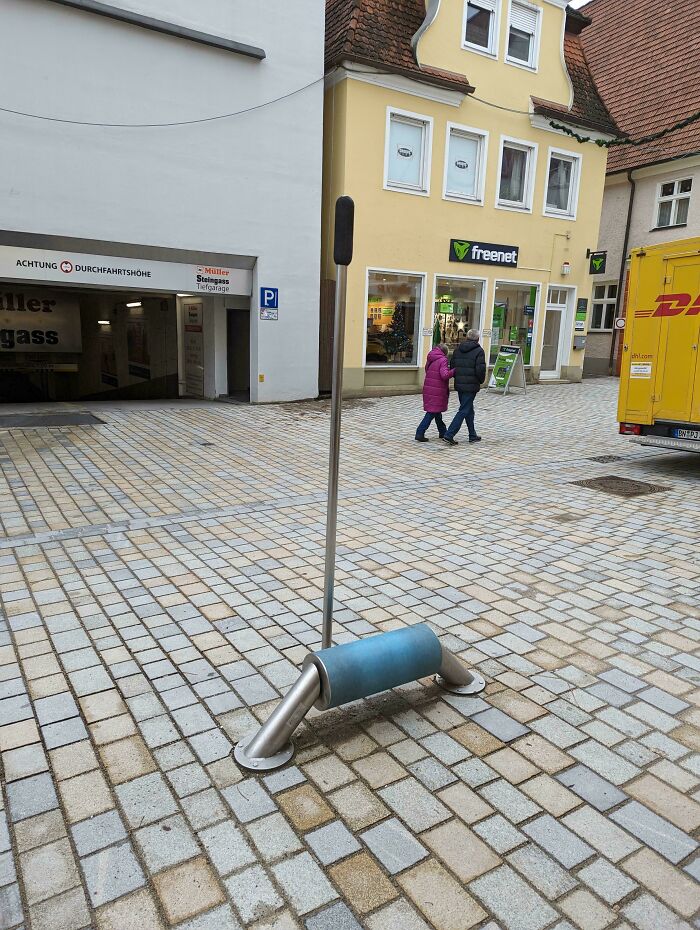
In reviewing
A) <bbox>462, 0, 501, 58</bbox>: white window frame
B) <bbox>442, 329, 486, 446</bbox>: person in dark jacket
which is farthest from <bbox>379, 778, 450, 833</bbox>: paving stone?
<bbox>462, 0, 501, 58</bbox>: white window frame

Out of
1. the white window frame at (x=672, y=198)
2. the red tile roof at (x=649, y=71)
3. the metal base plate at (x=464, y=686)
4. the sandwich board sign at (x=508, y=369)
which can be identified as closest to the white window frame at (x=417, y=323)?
the sandwich board sign at (x=508, y=369)

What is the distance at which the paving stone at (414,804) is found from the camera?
2.47 meters

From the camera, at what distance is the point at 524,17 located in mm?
16797

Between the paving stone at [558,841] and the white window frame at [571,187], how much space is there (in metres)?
18.1

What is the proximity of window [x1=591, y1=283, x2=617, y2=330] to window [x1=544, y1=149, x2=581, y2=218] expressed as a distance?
550 centimetres

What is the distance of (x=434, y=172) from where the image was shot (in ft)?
51.1

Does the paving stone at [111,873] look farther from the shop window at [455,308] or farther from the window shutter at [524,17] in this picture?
the window shutter at [524,17]

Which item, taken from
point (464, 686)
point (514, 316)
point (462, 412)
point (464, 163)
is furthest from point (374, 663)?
point (514, 316)

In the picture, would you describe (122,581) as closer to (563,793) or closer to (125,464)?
(563,793)

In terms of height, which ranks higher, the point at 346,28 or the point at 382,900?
Result: the point at 346,28

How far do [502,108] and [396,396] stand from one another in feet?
25.8

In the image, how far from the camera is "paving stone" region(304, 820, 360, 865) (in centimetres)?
230

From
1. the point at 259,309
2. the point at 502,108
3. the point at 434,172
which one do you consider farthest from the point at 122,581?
the point at 502,108

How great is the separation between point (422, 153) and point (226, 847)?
15.9 m
